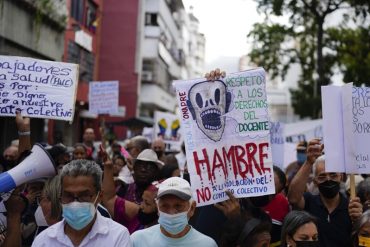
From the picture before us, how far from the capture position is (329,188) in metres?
4.78

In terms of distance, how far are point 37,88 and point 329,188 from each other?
9.44 ft

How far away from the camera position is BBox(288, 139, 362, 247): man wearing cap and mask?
14.7 ft

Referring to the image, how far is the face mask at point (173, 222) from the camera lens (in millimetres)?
3461

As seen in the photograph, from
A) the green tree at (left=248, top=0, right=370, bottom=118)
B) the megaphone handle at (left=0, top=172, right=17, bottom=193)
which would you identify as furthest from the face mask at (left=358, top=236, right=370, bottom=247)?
the green tree at (left=248, top=0, right=370, bottom=118)

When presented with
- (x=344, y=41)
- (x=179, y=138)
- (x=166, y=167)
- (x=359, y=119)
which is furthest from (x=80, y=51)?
(x=359, y=119)

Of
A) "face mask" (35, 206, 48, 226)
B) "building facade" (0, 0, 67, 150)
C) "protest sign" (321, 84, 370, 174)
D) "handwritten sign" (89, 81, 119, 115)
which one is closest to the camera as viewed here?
"face mask" (35, 206, 48, 226)

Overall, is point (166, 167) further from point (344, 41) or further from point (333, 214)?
point (344, 41)

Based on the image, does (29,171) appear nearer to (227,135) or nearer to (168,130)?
(227,135)

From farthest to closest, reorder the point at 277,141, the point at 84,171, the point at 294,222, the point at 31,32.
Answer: the point at 31,32
the point at 277,141
the point at 294,222
the point at 84,171

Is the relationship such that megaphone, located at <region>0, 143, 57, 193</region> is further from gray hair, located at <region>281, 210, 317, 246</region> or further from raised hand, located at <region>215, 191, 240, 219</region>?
gray hair, located at <region>281, 210, 317, 246</region>

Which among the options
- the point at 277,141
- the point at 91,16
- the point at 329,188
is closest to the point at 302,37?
the point at 91,16

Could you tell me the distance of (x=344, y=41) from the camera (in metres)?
23.8

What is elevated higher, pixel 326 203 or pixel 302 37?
pixel 302 37

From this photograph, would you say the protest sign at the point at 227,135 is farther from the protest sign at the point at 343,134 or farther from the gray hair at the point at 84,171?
the gray hair at the point at 84,171
